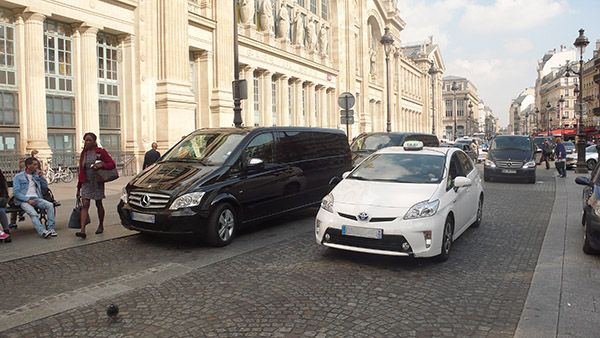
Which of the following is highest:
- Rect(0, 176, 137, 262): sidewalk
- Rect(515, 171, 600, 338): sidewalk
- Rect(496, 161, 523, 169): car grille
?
Rect(496, 161, 523, 169): car grille

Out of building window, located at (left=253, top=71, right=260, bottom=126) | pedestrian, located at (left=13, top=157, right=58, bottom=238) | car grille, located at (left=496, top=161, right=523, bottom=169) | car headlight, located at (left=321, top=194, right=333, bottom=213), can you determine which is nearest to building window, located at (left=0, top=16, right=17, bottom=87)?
pedestrian, located at (left=13, top=157, right=58, bottom=238)

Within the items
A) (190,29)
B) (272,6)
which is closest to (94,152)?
(190,29)

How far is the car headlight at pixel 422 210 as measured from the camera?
612cm

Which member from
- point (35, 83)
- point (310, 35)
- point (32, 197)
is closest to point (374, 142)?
point (32, 197)

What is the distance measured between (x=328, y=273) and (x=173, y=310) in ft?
6.64

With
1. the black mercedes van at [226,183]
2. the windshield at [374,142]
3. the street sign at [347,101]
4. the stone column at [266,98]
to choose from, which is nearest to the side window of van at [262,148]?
the black mercedes van at [226,183]

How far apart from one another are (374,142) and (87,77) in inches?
473

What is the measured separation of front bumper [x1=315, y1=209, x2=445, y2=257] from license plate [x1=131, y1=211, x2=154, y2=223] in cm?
287

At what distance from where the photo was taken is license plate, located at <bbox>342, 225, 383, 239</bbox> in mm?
6047

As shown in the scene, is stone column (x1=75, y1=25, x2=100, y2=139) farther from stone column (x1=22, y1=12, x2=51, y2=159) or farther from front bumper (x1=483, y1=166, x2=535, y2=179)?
front bumper (x1=483, y1=166, x2=535, y2=179)

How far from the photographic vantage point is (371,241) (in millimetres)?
6113

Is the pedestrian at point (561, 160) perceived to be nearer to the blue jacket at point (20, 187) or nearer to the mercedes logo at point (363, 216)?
the mercedes logo at point (363, 216)

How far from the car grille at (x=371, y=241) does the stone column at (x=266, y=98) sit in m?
29.1

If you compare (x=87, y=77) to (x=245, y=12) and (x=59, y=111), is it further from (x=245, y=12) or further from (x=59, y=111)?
(x=245, y=12)
